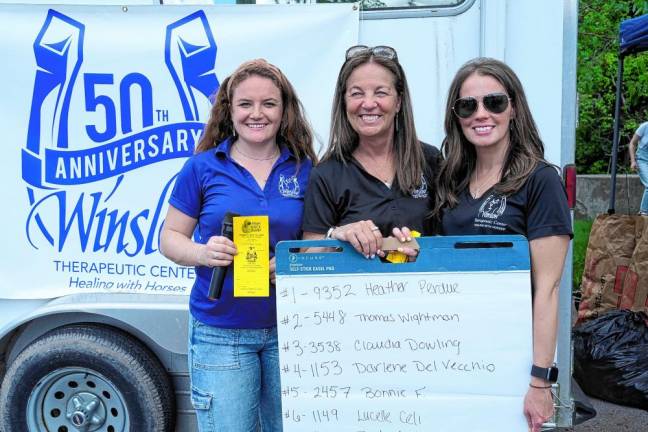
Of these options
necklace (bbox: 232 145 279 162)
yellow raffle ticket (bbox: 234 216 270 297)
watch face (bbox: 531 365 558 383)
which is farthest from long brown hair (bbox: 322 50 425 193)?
watch face (bbox: 531 365 558 383)

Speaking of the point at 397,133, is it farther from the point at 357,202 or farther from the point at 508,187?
the point at 508,187

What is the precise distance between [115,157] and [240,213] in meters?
1.15

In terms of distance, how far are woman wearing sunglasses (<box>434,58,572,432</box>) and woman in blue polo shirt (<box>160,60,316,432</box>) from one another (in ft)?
1.75

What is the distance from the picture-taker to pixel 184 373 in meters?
3.05

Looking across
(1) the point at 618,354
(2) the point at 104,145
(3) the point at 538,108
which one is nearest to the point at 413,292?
(3) the point at 538,108

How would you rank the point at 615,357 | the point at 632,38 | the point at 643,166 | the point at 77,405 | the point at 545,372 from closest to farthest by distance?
the point at 545,372
the point at 77,405
the point at 615,357
the point at 632,38
the point at 643,166

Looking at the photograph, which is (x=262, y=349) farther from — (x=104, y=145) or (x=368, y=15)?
(x=368, y=15)

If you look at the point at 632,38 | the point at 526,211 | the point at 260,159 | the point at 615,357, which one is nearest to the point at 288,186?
the point at 260,159

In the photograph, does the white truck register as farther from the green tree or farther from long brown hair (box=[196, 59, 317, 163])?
the green tree

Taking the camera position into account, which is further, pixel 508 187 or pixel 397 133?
pixel 397 133

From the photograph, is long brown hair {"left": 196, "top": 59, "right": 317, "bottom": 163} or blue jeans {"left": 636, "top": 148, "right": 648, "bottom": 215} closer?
long brown hair {"left": 196, "top": 59, "right": 317, "bottom": 163}

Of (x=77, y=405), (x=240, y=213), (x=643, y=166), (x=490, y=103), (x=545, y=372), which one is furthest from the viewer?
(x=643, y=166)

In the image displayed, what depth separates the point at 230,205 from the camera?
2150 millimetres

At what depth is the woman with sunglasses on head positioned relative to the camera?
82.0 inches
